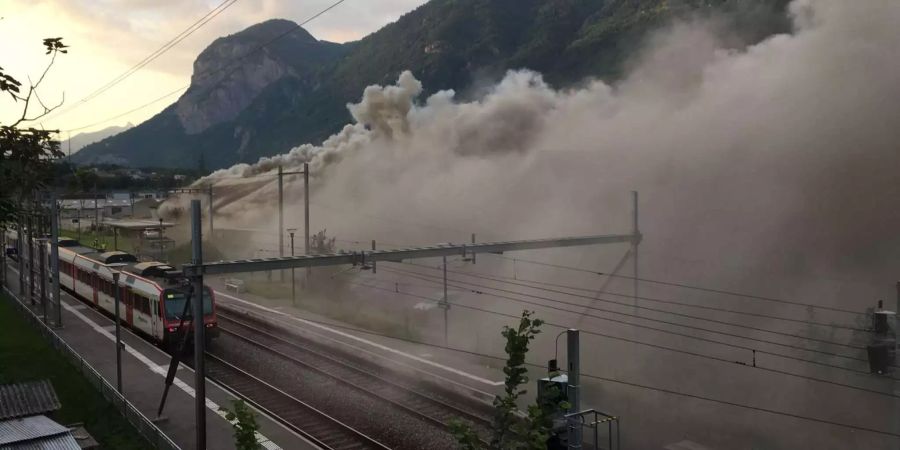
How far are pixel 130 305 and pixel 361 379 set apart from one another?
1131cm

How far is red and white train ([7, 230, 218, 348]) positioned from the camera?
2270 cm

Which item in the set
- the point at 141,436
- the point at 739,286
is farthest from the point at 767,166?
the point at 141,436

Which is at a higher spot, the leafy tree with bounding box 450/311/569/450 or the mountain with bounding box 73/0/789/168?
the mountain with bounding box 73/0/789/168

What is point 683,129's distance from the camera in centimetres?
3416

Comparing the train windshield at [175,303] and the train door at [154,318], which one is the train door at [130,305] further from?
the train windshield at [175,303]

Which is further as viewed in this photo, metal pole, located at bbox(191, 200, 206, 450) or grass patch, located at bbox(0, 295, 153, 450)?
grass patch, located at bbox(0, 295, 153, 450)

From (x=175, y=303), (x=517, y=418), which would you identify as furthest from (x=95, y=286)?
(x=517, y=418)

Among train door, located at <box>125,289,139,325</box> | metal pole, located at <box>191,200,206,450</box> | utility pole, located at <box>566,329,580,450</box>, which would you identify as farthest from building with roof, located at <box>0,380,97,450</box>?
train door, located at <box>125,289,139,325</box>

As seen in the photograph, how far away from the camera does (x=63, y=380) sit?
19656 millimetres

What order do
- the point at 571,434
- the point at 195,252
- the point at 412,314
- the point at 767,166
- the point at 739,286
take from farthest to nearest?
the point at 412,314
the point at 767,166
the point at 739,286
the point at 195,252
the point at 571,434

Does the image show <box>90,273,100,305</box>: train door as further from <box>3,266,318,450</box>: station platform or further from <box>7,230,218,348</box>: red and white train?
<box>3,266,318,450</box>: station platform

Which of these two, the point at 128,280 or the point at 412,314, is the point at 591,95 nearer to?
the point at 412,314

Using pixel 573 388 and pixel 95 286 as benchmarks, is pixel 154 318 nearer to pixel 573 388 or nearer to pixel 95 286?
pixel 95 286

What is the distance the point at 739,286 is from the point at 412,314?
44.6 ft
